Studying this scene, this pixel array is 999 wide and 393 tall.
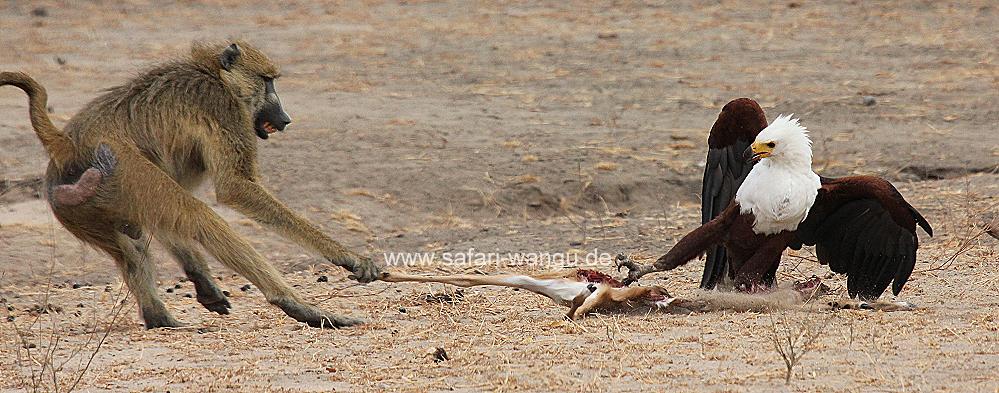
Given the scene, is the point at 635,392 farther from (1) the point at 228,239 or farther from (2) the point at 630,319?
(1) the point at 228,239

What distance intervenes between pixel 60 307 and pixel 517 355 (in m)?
2.98

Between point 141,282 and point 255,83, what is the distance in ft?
3.32

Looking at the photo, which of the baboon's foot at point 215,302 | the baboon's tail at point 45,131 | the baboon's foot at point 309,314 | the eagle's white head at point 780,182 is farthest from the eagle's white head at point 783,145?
the baboon's tail at point 45,131

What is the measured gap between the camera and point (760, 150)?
5445 mm

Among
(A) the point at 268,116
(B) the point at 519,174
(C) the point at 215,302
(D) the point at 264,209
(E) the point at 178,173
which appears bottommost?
(B) the point at 519,174

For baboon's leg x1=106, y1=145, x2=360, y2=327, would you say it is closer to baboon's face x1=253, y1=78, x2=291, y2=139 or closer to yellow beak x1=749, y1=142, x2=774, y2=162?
baboon's face x1=253, y1=78, x2=291, y2=139

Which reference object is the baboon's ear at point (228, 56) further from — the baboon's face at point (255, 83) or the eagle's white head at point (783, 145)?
the eagle's white head at point (783, 145)

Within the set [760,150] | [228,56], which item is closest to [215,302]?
[228,56]

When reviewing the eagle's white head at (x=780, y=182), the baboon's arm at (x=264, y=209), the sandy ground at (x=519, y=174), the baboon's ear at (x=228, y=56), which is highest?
the baboon's ear at (x=228, y=56)

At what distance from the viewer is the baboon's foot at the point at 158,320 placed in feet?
20.5

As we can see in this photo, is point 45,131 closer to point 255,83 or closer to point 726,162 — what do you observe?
point 255,83

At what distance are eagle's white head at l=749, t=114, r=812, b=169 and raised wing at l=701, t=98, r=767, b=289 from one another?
26cm

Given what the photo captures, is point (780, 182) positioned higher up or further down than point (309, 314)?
higher up

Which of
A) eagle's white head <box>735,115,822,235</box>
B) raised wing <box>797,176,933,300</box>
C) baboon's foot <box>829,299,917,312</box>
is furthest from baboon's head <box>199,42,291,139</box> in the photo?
baboon's foot <box>829,299,917,312</box>
